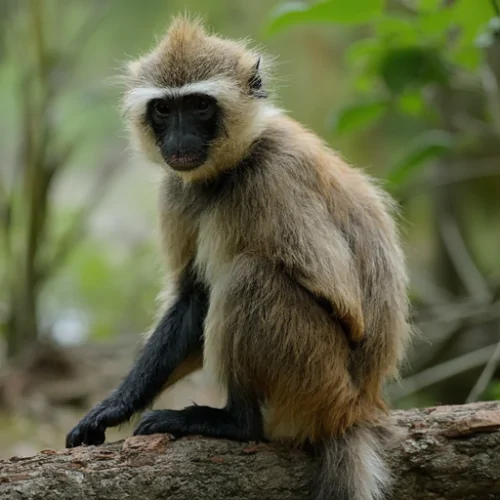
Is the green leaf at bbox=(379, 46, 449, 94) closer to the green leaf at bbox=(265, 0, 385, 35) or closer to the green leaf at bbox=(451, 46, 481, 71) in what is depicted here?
the green leaf at bbox=(451, 46, 481, 71)

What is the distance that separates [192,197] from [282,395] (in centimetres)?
158

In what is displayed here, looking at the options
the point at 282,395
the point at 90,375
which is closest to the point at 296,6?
Result: the point at 282,395

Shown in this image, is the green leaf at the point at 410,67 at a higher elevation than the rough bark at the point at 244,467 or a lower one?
higher

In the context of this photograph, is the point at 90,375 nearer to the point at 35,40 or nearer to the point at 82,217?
the point at 82,217

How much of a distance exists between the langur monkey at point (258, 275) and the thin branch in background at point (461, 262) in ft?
13.7

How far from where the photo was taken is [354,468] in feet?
15.8

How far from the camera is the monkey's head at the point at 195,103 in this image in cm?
542

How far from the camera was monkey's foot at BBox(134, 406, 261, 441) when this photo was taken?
492 centimetres

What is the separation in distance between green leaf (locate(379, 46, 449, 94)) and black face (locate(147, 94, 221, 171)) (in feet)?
5.12

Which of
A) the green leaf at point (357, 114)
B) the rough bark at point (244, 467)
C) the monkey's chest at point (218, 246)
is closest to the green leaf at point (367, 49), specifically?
the green leaf at point (357, 114)

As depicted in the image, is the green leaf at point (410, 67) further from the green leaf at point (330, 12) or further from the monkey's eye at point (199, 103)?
the monkey's eye at point (199, 103)

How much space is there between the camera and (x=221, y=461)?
15.6 ft

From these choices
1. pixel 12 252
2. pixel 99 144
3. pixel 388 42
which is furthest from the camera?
pixel 99 144

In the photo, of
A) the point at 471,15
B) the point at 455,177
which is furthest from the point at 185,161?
the point at 455,177
